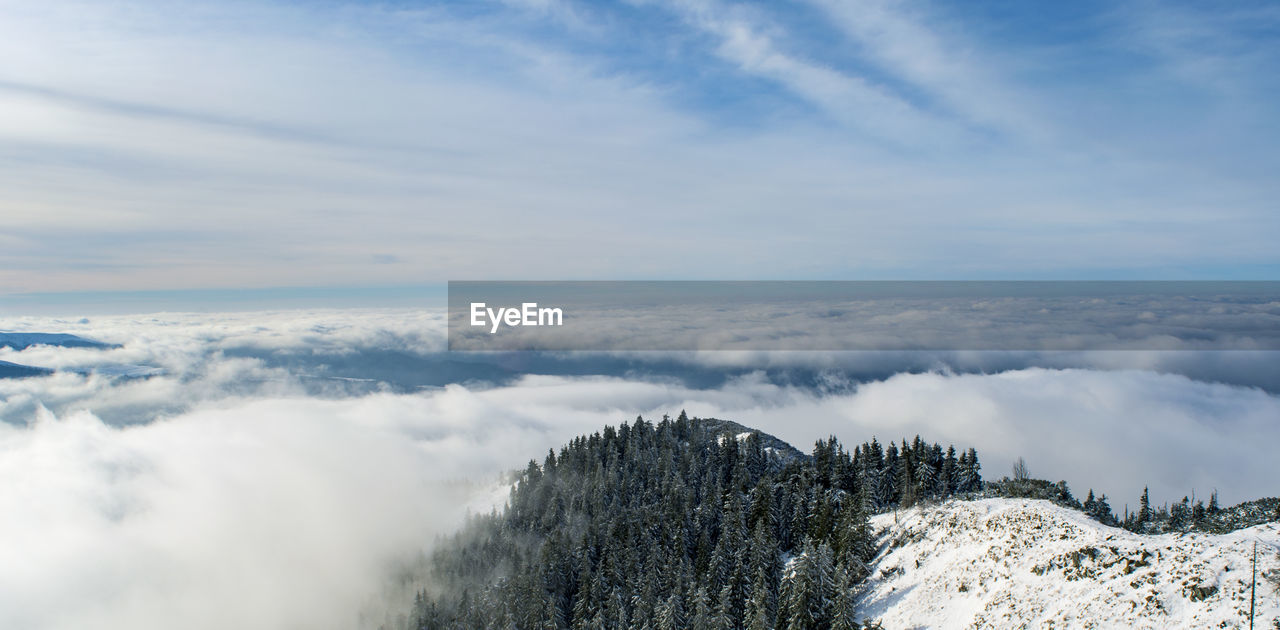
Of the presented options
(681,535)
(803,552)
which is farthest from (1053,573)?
(681,535)

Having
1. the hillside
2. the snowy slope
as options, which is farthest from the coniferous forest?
the snowy slope

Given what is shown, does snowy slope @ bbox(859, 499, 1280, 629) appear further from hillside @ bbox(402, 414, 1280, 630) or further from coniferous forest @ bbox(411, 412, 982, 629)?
coniferous forest @ bbox(411, 412, 982, 629)

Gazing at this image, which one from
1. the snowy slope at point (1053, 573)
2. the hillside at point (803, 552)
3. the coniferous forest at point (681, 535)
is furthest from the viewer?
the coniferous forest at point (681, 535)

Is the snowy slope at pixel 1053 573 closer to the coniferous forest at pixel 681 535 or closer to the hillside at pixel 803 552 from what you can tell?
the hillside at pixel 803 552

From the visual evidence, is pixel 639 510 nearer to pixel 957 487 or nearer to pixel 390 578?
pixel 957 487

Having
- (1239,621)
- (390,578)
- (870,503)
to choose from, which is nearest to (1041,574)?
(1239,621)

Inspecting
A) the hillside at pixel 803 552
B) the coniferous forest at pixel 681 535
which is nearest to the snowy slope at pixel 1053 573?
the hillside at pixel 803 552
